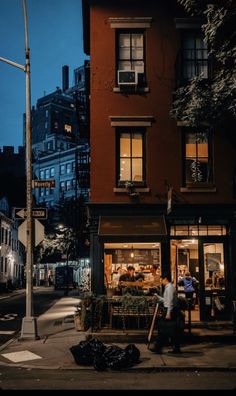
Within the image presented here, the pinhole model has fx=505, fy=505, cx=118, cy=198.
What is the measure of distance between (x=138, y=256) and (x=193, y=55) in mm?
7073

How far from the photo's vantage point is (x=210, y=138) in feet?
55.3

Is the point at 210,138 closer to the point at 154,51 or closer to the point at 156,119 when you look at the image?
the point at 156,119

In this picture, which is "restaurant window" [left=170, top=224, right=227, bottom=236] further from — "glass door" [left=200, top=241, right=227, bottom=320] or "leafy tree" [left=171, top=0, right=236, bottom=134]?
"leafy tree" [left=171, top=0, right=236, bottom=134]

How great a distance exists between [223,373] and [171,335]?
2.07 metres

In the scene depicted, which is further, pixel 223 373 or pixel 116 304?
pixel 116 304

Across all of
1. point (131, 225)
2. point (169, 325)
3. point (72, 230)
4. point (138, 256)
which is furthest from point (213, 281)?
point (72, 230)

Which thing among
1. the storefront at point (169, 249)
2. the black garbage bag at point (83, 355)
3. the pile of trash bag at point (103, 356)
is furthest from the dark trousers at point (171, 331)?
the storefront at point (169, 249)

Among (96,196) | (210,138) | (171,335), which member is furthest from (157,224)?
(171,335)

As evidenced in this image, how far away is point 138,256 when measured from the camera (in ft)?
53.7

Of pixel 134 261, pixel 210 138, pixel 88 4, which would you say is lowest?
pixel 134 261

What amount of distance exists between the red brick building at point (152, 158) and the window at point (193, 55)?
34 mm

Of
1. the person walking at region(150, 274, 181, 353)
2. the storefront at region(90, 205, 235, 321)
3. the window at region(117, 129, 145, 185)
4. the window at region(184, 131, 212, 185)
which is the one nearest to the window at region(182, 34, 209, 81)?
the window at region(184, 131, 212, 185)

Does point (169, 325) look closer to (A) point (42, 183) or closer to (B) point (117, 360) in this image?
(B) point (117, 360)

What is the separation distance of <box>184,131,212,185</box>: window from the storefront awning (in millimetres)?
1776
